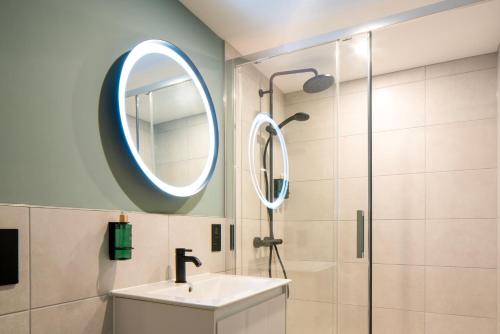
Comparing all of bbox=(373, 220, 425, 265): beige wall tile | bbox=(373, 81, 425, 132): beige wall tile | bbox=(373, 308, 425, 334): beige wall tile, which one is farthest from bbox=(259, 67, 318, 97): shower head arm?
bbox=(373, 308, 425, 334): beige wall tile

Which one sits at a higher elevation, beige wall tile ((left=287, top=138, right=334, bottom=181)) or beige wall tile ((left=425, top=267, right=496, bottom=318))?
beige wall tile ((left=287, top=138, right=334, bottom=181))

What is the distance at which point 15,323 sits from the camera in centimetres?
105

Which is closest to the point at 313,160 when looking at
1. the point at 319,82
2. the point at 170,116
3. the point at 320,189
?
the point at 320,189

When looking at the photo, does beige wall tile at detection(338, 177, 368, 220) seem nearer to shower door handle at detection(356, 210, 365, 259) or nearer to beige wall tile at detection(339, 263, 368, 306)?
shower door handle at detection(356, 210, 365, 259)

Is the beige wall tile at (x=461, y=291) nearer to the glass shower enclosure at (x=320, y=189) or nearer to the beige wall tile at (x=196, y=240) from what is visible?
the glass shower enclosure at (x=320, y=189)

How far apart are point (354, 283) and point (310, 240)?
33 cm

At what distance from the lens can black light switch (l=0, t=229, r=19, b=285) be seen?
1020 millimetres

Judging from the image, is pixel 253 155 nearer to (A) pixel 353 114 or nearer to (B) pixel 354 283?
(A) pixel 353 114

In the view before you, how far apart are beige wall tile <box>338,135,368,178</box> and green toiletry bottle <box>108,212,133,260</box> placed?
44.5 inches

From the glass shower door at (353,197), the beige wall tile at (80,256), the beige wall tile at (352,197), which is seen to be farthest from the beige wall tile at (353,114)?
the beige wall tile at (80,256)

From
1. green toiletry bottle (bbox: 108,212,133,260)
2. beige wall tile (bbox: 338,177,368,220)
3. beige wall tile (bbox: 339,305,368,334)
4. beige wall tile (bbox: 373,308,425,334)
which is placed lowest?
beige wall tile (bbox: 373,308,425,334)

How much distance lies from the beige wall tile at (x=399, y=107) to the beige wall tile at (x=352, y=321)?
1.33m

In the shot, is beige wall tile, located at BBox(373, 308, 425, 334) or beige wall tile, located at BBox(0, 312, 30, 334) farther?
beige wall tile, located at BBox(373, 308, 425, 334)

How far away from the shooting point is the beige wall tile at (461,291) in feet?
7.48
